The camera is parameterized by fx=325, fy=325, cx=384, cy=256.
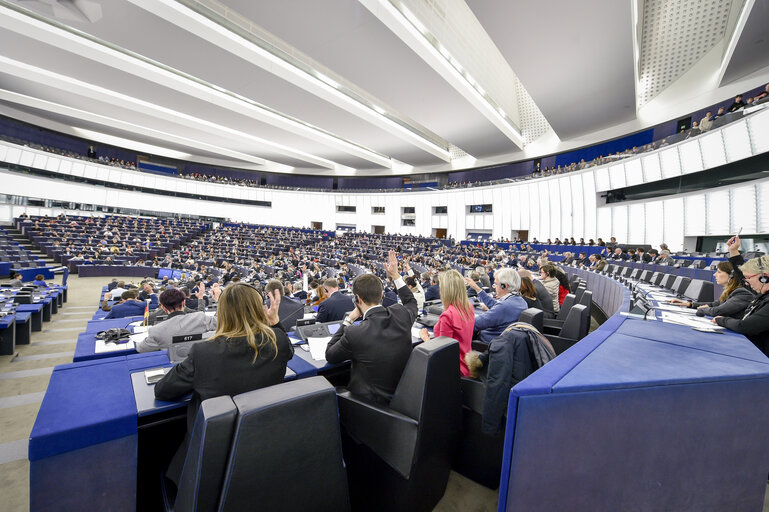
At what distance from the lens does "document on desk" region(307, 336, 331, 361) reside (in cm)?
240

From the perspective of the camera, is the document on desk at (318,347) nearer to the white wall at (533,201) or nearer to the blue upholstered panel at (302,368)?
the blue upholstered panel at (302,368)

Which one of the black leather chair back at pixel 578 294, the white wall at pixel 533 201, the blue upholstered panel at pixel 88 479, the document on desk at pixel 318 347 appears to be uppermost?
the white wall at pixel 533 201

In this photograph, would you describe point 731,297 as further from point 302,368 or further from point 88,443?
point 88,443

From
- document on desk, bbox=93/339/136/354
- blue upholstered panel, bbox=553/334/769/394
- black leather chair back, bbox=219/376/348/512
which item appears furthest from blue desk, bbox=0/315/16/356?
blue upholstered panel, bbox=553/334/769/394

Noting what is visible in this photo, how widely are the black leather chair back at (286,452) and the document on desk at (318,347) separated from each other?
1.05 metres

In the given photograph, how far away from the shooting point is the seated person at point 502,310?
9.60 ft

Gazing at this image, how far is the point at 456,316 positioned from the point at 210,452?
1.96 metres

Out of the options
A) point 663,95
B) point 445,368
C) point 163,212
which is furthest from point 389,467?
point 163,212

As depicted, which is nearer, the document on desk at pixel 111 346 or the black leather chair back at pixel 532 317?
the document on desk at pixel 111 346

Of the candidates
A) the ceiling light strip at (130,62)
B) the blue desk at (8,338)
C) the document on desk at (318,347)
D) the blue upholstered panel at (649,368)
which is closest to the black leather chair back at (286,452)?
the blue upholstered panel at (649,368)

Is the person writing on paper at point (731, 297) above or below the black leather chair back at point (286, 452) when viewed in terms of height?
above

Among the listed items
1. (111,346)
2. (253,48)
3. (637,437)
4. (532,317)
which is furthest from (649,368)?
(253,48)

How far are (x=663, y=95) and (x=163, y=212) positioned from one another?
3749cm

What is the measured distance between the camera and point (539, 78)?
14562 millimetres
